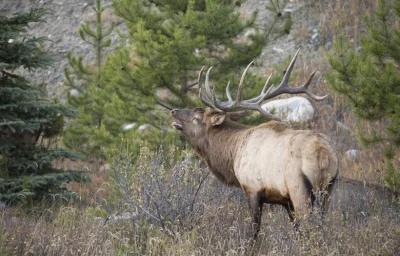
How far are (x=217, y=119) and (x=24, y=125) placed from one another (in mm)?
2381

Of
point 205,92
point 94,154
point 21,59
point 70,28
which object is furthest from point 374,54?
point 70,28

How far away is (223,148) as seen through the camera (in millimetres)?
8055

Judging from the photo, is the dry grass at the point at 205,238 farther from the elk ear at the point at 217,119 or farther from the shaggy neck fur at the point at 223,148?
the elk ear at the point at 217,119

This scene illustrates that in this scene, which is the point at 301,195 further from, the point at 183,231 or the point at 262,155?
the point at 183,231

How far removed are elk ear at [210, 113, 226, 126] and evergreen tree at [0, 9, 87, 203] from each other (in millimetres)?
2079

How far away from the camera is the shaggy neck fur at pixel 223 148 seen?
312 inches

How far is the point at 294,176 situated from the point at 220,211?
1099mm

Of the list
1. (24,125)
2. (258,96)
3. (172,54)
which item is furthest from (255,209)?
(172,54)

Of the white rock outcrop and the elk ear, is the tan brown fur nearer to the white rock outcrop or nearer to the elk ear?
the elk ear

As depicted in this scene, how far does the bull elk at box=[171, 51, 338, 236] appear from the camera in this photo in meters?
6.25

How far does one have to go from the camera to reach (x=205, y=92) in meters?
8.80

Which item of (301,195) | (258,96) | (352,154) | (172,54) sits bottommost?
(352,154)

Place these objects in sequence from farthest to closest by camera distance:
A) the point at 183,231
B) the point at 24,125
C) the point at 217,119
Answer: the point at 24,125
the point at 217,119
the point at 183,231

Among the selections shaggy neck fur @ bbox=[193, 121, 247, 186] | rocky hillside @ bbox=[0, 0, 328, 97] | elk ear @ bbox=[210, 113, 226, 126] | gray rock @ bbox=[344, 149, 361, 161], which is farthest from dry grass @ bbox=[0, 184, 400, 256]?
rocky hillside @ bbox=[0, 0, 328, 97]
